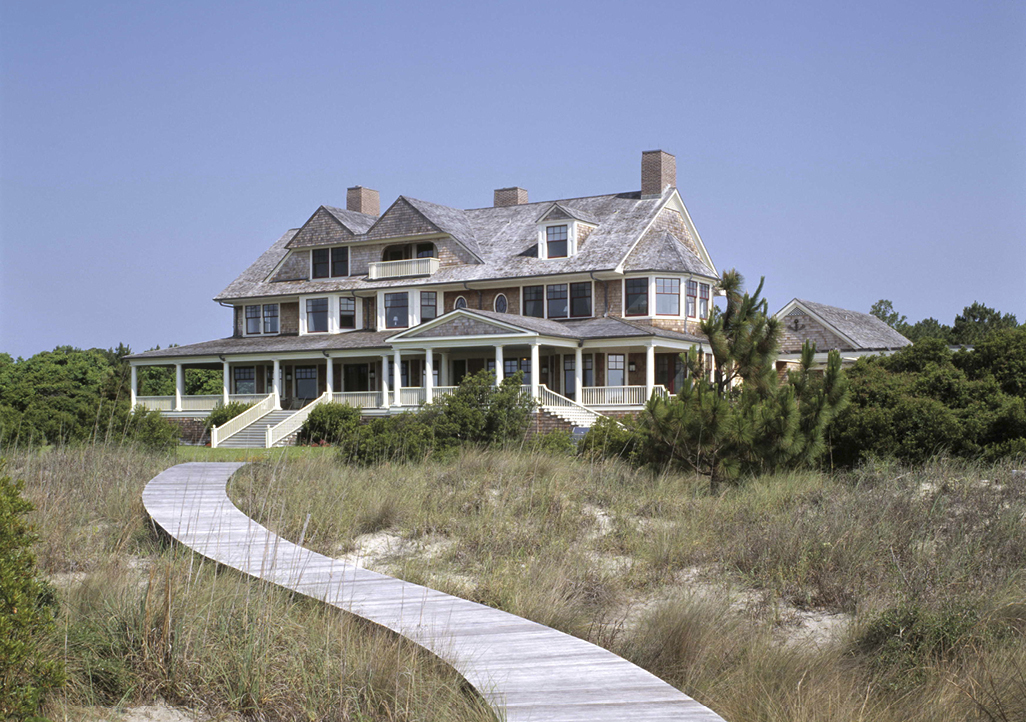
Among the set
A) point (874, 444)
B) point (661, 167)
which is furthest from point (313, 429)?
point (874, 444)

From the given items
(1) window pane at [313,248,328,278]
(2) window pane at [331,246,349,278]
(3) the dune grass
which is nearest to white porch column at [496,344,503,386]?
(2) window pane at [331,246,349,278]

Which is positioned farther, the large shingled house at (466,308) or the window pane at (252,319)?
the window pane at (252,319)

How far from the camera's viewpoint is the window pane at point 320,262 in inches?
1698

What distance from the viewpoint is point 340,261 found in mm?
42844

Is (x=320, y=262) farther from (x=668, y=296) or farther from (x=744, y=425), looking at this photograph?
(x=744, y=425)

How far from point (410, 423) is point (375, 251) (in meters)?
23.3


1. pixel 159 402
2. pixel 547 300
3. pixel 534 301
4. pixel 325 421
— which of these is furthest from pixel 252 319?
pixel 547 300

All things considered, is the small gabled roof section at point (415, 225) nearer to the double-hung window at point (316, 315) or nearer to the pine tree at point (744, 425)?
the double-hung window at point (316, 315)

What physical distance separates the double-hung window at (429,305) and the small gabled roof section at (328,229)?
14.3 feet

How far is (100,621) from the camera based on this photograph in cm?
708

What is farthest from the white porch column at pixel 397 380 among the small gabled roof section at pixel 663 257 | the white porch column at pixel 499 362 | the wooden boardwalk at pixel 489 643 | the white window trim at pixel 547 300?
the wooden boardwalk at pixel 489 643

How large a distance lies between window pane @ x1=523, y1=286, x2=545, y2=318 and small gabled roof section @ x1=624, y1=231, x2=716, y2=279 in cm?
364

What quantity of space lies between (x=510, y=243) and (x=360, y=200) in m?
9.89

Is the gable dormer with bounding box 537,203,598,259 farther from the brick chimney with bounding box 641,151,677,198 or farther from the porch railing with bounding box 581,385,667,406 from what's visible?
the porch railing with bounding box 581,385,667,406
